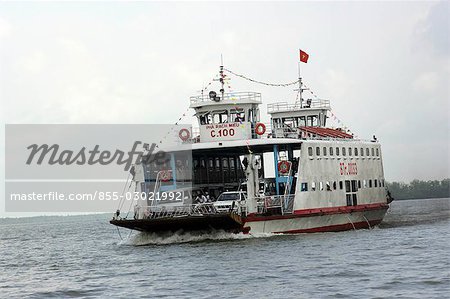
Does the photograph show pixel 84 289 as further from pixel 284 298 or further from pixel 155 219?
pixel 155 219

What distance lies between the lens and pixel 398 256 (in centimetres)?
3016

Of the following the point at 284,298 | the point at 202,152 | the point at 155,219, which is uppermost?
the point at 202,152

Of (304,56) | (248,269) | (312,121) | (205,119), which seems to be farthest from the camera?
(312,121)

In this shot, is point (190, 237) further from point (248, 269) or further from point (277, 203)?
point (248, 269)

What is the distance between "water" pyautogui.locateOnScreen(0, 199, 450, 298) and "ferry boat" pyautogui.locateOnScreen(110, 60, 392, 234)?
1.15 metres

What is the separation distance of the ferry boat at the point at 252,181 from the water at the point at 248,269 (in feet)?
3.77

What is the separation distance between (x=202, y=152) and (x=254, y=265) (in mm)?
16078

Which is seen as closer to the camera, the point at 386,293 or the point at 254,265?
the point at 386,293

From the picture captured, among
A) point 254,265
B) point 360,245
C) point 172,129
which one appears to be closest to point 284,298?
point 254,265

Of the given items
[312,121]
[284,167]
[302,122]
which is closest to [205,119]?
[284,167]

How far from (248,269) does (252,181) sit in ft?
39.3

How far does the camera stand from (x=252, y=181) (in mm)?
39406

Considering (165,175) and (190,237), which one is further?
(165,175)

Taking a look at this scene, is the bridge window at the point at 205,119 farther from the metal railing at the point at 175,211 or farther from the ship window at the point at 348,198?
the ship window at the point at 348,198
